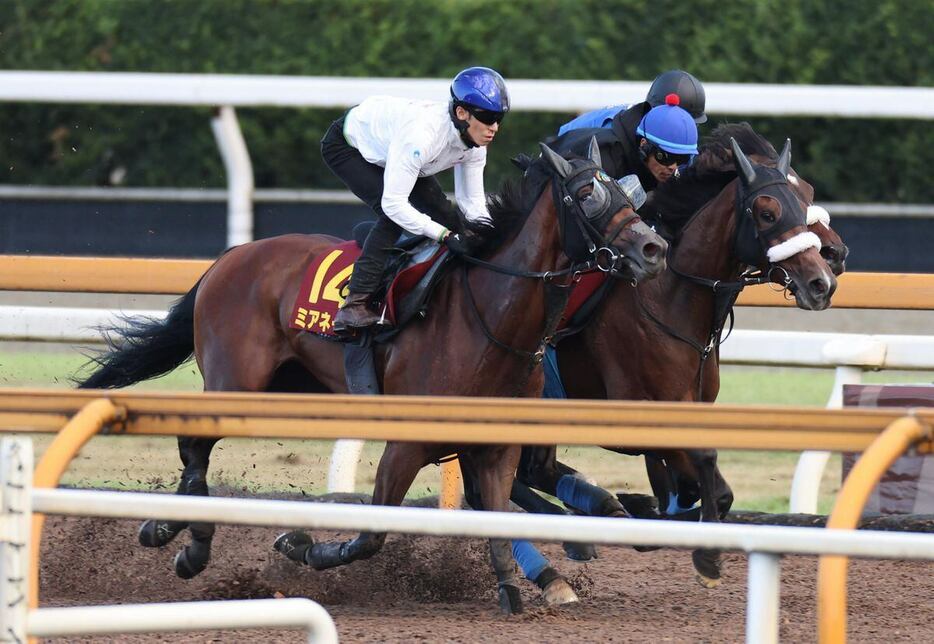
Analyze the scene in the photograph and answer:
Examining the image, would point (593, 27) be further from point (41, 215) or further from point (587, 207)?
point (587, 207)

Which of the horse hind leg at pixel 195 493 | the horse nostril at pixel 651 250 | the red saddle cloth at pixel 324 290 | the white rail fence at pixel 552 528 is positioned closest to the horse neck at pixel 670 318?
the horse nostril at pixel 651 250

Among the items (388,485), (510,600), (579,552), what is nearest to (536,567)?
(510,600)

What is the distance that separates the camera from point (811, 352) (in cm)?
567

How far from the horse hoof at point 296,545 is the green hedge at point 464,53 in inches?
195

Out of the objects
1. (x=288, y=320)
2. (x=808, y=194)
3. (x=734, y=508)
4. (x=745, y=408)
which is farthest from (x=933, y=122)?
(x=745, y=408)

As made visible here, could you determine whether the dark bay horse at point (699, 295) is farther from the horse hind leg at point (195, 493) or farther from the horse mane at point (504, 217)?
the horse hind leg at point (195, 493)

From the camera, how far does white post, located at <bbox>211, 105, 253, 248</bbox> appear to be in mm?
6367

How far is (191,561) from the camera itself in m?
4.92

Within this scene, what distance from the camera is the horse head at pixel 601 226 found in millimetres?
4352

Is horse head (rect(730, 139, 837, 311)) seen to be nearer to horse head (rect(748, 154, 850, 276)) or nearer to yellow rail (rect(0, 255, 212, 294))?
horse head (rect(748, 154, 850, 276))

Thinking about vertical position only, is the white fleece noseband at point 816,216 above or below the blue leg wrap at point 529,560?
above

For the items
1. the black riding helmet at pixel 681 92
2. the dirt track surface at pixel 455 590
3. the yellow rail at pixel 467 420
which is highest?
the black riding helmet at pixel 681 92

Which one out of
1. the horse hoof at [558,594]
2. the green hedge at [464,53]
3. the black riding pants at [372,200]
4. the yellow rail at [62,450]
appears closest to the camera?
the yellow rail at [62,450]

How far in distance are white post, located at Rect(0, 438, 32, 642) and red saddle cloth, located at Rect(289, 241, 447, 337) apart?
2.58 m
